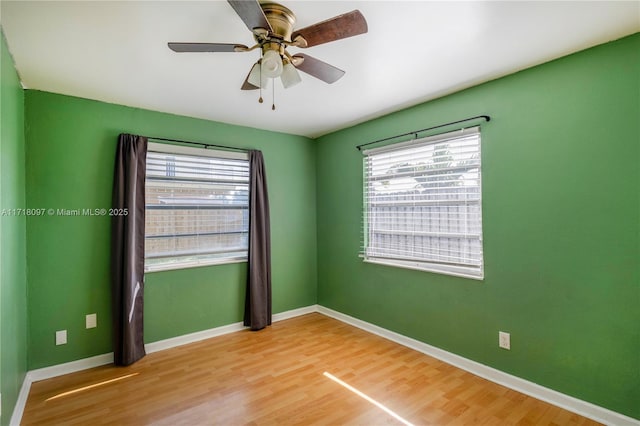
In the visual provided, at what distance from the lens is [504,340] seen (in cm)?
249

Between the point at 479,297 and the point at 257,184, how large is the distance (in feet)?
8.47

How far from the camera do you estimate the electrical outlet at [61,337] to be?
8.94 feet

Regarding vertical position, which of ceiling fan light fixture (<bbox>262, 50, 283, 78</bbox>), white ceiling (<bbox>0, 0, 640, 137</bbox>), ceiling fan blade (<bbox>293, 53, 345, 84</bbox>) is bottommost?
ceiling fan light fixture (<bbox>262, 50, 283, 78</bbox>)

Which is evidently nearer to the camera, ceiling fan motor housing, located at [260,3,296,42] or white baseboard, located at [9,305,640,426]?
ceiling fan motor housing, located at [260,3,296,42]

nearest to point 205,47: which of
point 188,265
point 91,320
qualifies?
point 188,265

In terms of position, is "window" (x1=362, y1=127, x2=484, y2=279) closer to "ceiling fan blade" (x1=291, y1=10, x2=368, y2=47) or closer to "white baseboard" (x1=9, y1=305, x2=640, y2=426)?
"white baseboard" (x1=9, y1=305, x2=640, y2=426)

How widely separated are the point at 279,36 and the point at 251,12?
29 centimetres

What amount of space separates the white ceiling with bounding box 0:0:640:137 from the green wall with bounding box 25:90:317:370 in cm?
25

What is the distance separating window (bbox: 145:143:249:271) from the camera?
3215mm

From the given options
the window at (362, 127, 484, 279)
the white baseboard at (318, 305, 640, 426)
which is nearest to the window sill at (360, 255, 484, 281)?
the window at (362, 127, 484, 279)

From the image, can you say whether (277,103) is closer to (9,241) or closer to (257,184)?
(257,184)

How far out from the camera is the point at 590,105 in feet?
6.88

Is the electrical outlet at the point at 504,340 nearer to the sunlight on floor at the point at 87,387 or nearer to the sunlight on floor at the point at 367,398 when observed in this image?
the sunlight on floor at the point at 367,398

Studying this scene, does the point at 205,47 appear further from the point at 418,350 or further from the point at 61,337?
the point at 418,350
